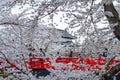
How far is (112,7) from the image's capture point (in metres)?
3.41

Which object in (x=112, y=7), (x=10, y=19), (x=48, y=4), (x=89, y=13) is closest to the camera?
(x=89, y=13)

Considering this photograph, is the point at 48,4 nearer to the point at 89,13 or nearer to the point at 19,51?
the point at 89,13

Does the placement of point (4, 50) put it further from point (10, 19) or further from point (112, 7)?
point (112, 7)

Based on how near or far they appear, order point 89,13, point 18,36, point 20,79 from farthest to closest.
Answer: point 18,36
point 20,79
point 89,13

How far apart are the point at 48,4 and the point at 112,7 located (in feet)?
2.79

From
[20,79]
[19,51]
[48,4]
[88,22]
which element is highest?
[48,4]

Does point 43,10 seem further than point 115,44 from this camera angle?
No

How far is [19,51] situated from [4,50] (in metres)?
0.26

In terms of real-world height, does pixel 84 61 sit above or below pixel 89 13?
below

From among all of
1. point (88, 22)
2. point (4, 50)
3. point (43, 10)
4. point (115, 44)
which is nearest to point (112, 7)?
point (88, 22)

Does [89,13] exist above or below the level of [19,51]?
above

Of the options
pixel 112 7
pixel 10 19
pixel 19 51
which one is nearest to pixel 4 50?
pixel 19 51

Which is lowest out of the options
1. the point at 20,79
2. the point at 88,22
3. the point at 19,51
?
the point at 20,79

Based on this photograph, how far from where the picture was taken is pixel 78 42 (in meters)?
4.26
